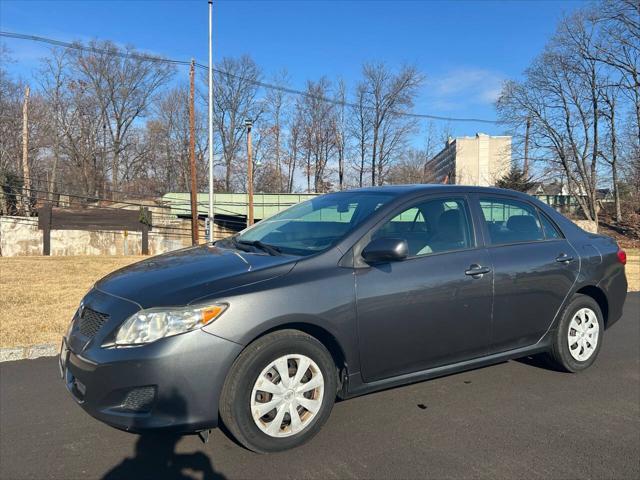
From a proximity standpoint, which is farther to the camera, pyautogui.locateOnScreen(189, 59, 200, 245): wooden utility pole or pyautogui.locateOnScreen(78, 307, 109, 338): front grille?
pyautogui.locateOnScreen(189, 59, 200, 245): wooden utility pole

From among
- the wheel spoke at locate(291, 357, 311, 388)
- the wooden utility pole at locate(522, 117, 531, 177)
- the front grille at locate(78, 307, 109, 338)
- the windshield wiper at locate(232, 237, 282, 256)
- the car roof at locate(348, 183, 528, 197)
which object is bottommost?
the wheel spoke at locate(291, 357, 311, 388)

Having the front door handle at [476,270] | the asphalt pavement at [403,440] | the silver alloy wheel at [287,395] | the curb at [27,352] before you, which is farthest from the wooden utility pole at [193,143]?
the silver alloy wheel at [287,395]

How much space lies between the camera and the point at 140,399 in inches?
101

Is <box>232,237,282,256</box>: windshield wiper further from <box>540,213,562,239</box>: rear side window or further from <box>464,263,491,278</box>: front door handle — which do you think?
<box>540,213,562,239</box>: rear side window

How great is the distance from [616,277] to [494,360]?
1823mm

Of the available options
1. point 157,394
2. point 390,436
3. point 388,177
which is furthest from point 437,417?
point 388,177

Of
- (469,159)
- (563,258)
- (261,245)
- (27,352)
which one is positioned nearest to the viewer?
(261,245)

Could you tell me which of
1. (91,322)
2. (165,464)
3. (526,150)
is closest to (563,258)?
(165,464)

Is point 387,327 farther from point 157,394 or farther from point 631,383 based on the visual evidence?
point 631,383

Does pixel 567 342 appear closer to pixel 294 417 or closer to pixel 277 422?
pixel 294 417

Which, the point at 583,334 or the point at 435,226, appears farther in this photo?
the point at 583,334

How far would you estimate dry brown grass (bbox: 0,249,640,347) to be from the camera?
547cm

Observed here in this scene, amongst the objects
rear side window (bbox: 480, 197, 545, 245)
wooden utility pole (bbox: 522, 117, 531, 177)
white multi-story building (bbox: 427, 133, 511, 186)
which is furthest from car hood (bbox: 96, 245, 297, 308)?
white multi-story building (bbox: 427, 133, 511, 186)

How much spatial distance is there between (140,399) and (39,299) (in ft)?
19.4
